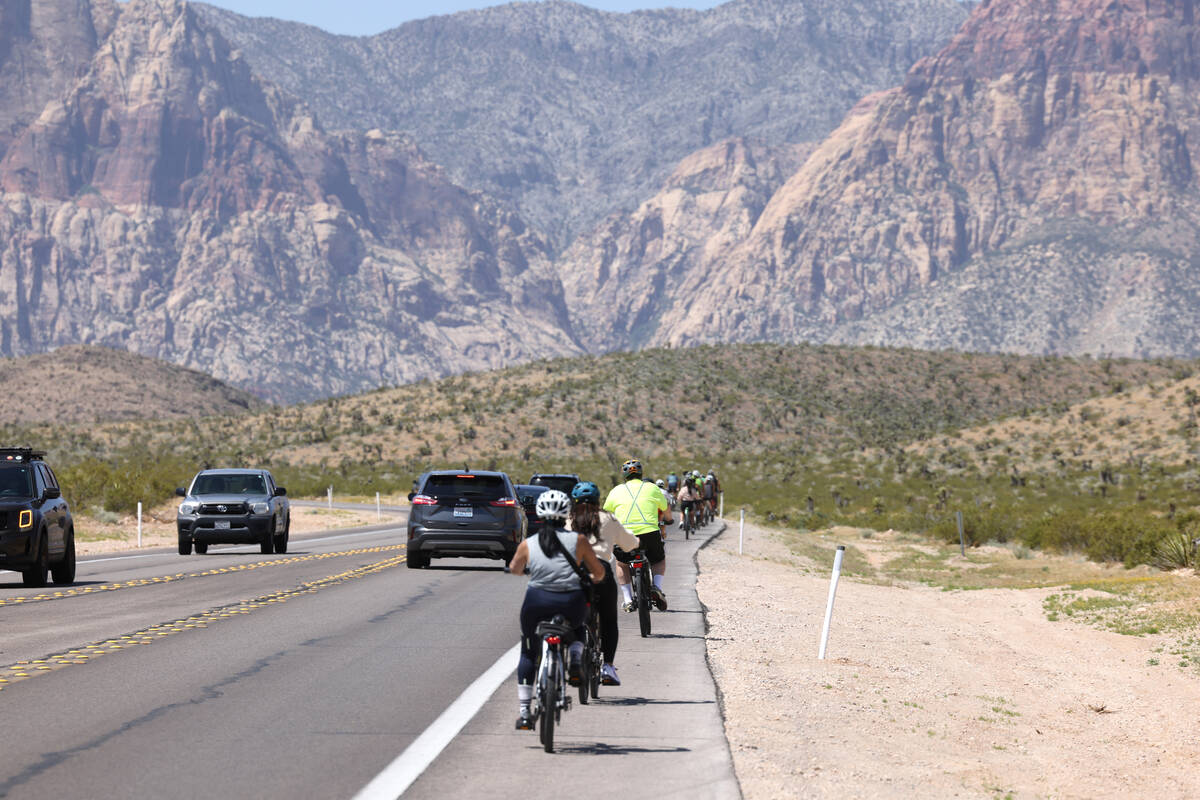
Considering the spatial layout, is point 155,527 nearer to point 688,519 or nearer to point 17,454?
point 688,519

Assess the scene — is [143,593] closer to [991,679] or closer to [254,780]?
[991,679]

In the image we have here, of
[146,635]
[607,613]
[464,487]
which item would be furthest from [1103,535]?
[607,613]

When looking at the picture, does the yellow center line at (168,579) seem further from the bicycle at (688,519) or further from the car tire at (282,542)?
the bicycle at (688,519)

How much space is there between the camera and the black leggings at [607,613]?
38.6ft

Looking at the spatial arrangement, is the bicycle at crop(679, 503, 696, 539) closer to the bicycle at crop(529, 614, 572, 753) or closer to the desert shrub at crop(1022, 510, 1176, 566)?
the desert shrub at crop(1022, 510, 1176, 566)

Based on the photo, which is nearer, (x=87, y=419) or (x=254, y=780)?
(x=254, y=780)

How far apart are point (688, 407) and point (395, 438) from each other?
21.0 meters

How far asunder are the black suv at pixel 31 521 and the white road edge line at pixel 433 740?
10.2 meters

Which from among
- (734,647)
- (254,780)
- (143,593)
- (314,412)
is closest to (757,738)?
(254,780)

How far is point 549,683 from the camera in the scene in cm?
964

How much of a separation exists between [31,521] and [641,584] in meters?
9.56

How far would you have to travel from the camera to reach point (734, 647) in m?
16.4

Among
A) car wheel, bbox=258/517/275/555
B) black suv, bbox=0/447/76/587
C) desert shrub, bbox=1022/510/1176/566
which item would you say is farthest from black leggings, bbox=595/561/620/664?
desert shrub, bbox=1022/510/1176/566

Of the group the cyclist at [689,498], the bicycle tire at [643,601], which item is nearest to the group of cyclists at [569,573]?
the bicycle tire at [643,601]
